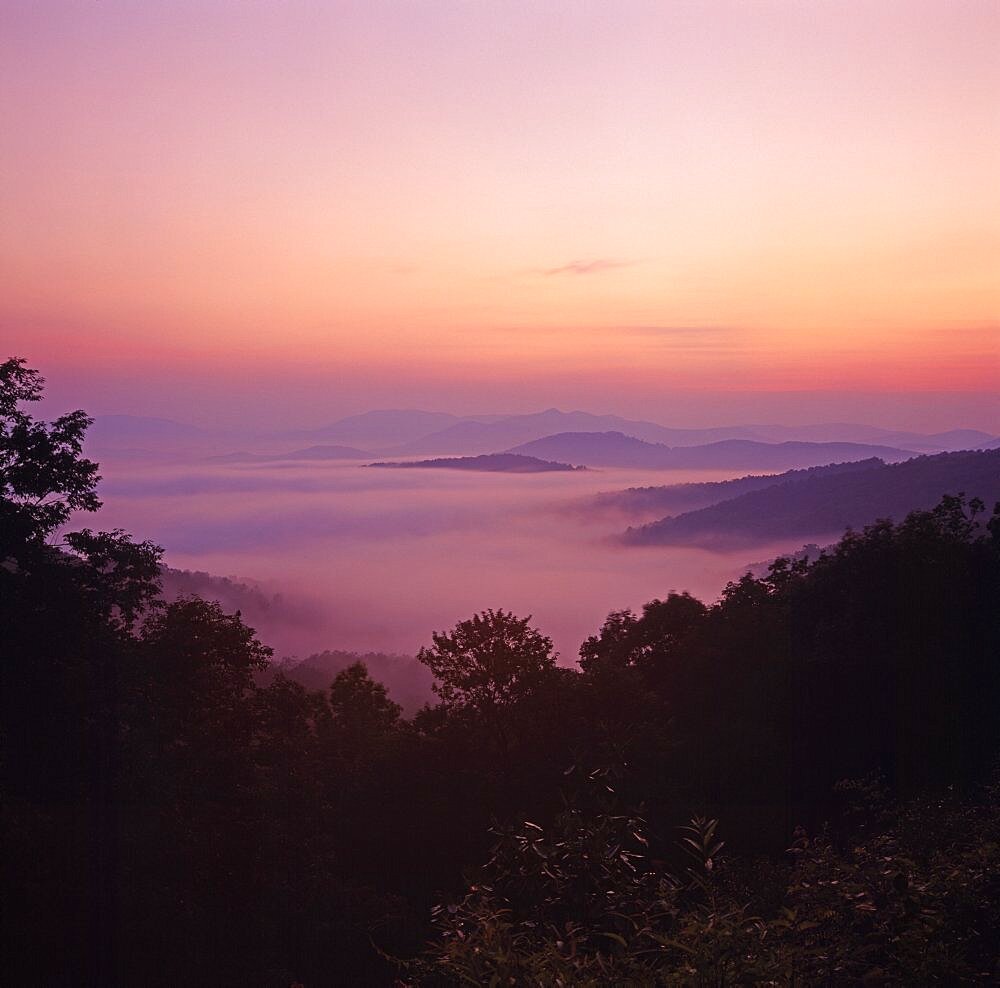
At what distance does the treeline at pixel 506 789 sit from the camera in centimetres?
583

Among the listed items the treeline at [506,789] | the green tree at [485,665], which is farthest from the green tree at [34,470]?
the green tree at [485,665]

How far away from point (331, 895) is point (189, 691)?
267 inches

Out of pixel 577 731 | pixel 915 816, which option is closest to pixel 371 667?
pixel 577 731

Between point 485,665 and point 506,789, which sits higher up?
point 485,665

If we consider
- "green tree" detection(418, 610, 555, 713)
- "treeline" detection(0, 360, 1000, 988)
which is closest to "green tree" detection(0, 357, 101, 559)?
"treeline" detection(0, 360, 1000, 988)

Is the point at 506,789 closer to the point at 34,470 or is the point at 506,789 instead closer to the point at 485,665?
the point at 485,665

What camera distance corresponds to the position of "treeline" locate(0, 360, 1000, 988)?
5832 millimetres

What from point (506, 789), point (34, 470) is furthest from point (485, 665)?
point (34, 470)

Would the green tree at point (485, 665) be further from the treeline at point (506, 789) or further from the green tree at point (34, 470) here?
the green tree at point (34, 470)

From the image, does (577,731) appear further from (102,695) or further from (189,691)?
(102,695)

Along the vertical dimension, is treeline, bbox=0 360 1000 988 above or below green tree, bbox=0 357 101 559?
below

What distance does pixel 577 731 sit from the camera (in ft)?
101

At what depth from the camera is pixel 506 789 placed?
93.8ft

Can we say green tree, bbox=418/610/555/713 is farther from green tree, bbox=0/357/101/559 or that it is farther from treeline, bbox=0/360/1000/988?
green tree, bbox=0/357/101/559
